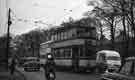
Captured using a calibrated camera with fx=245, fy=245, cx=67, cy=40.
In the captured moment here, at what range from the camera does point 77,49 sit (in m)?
27.2

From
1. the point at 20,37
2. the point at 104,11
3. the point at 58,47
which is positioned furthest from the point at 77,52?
the point at 20,37

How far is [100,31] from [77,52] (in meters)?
26.7

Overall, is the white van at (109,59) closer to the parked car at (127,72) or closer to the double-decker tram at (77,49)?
the double-decker tram at (77,49)

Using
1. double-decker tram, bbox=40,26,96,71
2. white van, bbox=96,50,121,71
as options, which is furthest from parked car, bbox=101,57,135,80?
double-decker tram, bbox=40,26,96,71

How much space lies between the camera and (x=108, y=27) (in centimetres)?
4628

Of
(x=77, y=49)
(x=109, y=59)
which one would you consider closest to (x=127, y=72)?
(x=109, y=59)

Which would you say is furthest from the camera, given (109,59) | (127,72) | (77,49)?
(77,49)

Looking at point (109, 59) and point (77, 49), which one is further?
point (77, 49)

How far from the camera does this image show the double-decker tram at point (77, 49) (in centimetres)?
2623

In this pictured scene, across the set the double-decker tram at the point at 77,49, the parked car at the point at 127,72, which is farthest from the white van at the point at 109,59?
the parked car at the point at 127,72

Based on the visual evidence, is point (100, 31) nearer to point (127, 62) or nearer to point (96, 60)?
point (96, 60)

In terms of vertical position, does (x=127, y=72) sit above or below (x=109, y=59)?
above

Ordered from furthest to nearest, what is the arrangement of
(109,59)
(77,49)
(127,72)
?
(77,49) < (109,59) < (127,72)

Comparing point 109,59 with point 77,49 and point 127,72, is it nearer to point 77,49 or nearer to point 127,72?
point 77,49
